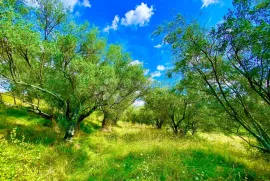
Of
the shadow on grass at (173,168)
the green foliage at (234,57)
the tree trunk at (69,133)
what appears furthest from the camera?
the tree trunk at (69,133)

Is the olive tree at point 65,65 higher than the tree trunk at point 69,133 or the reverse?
higher

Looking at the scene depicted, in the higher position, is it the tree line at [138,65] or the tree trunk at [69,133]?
the tree line at [138,65]

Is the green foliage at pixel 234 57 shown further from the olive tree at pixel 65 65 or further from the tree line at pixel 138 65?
the olive tree at pixel 65 65

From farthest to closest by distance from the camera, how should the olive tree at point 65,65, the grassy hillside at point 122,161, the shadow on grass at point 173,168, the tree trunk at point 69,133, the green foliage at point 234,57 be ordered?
the tree trunk at point 69,133
the olive tree at point 65,65
the grassy hillside at point 122,161
the shadow on grass at point 173,168
the green foliage at point 234,57

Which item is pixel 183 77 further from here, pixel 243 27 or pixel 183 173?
pixel 183 173

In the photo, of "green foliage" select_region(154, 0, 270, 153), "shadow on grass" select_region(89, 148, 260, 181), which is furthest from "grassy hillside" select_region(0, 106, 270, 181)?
"green foliage" select_region(154, 0, 270, 153)

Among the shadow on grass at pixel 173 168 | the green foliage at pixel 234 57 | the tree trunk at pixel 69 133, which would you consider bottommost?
the shadow on grass at pixel 173 168

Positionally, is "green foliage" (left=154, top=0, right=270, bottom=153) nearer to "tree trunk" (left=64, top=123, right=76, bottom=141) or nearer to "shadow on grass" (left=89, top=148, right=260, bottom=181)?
"shadow on grass" (left=89, top=148, right=260, bottom=181)

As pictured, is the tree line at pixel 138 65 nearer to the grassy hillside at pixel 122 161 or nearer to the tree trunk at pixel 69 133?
the tree trunk at pixel 69 133

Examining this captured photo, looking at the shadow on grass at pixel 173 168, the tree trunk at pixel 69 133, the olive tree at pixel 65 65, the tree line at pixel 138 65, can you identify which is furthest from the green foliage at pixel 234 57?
the tree trunk at pixel 69 133

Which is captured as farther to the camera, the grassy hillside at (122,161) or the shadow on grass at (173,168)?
the grassy hillside at (122,161)

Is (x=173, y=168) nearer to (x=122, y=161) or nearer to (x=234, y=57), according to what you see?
(x=122, y=161)

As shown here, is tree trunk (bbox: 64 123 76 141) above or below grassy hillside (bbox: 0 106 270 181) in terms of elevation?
above

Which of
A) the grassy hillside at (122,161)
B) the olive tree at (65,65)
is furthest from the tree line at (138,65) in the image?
the grassy hillside at (122,161)
